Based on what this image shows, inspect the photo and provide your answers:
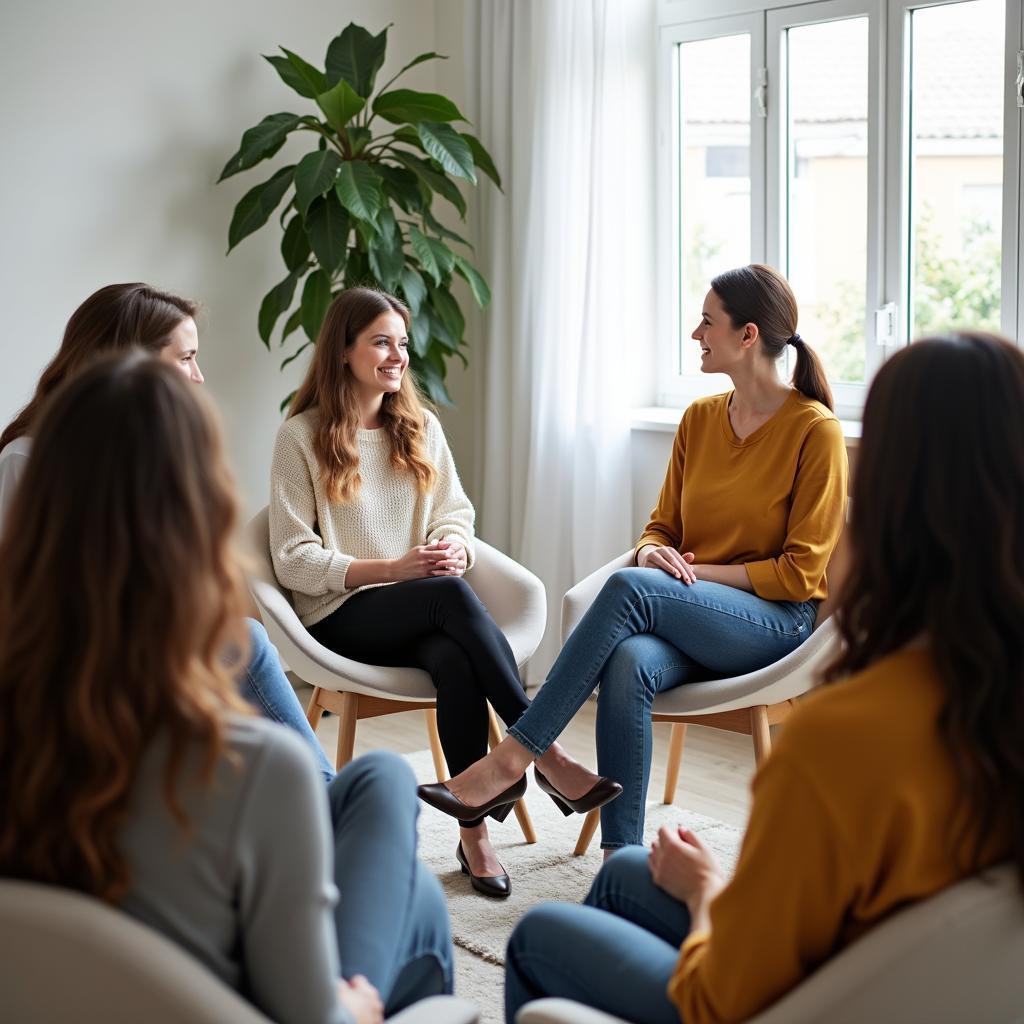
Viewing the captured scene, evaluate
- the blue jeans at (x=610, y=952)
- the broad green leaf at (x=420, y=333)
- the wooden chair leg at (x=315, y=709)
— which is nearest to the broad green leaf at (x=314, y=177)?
the broad green leaf at (x=420, y=333)

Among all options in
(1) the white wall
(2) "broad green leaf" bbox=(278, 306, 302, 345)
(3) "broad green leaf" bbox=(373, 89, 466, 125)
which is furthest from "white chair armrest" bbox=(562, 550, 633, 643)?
(3) "broad green leaf" bbox=(373, 89, 466, 125)

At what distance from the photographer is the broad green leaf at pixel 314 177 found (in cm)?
361

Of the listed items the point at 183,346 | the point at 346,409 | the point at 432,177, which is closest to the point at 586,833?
the point at 346,409

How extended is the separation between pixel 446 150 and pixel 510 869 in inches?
82.5

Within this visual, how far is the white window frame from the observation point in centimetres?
332

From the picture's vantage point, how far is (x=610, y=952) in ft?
4.48

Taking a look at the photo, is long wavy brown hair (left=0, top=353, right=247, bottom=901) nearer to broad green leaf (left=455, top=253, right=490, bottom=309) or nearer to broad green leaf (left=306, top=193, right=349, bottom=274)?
broad green leaf (left=306, top=193, right=349, bottom=274)

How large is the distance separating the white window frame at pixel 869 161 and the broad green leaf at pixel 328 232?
112 cm

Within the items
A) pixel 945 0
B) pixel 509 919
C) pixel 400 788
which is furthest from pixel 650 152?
pixel 400 788

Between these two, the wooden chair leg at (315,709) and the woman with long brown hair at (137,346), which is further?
the wooden chair leg at (315,709)

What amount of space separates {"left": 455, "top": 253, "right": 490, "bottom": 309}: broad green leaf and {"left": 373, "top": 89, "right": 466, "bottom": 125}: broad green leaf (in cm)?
42

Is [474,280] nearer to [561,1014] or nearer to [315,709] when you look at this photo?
[315,709]

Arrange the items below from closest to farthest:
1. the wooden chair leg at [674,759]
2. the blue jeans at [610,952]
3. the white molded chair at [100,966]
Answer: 1. the white molded chair at [100,966]
2. the blue jeans at [610,952]
3. the wooden chair leg at [674,759]

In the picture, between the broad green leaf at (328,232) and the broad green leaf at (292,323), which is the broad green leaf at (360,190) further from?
the broad green leaf at (292,323)
